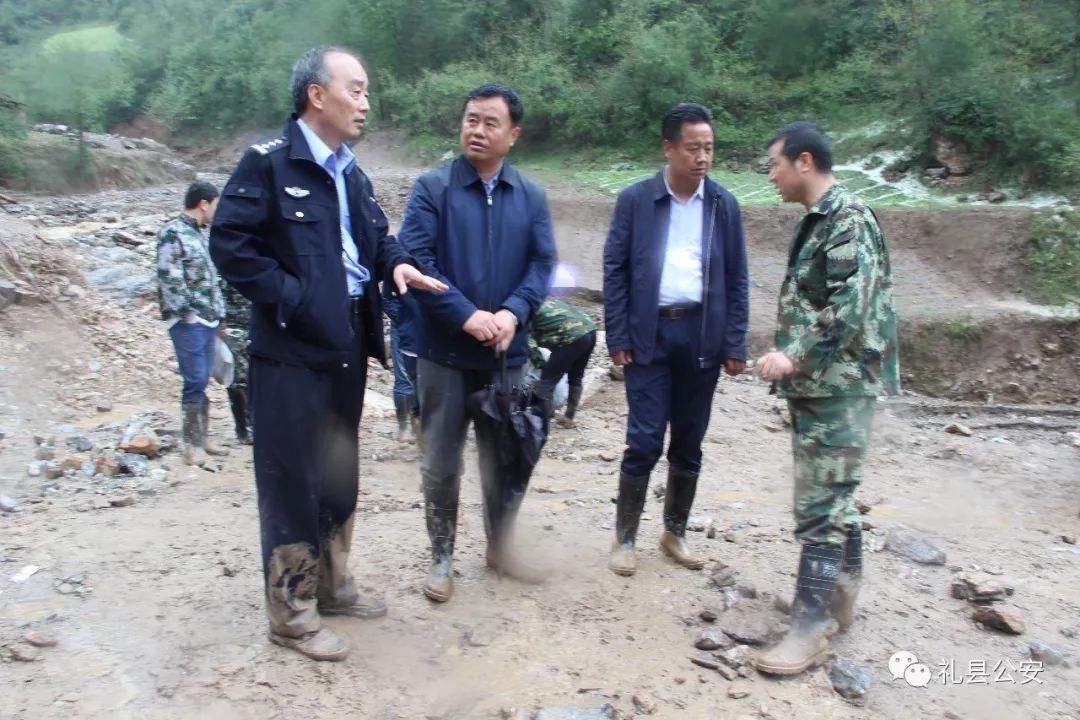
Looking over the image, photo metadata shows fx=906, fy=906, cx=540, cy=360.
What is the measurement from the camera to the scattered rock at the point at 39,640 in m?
3.31

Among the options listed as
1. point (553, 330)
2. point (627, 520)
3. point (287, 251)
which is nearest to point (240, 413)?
point (553, 330)

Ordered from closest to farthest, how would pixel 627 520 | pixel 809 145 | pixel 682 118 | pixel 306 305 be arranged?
1. pixel 306 305
2. pixel 809 145
3. pixel 682 118
4. pixel 627 520

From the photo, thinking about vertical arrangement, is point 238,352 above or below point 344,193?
below

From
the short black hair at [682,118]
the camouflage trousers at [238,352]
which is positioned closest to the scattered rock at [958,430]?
the short black hair at [682,118]

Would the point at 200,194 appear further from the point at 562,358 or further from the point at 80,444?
the point at 562,358

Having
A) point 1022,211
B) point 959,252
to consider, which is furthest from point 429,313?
point 1022,211

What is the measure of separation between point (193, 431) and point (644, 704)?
13.2 feet

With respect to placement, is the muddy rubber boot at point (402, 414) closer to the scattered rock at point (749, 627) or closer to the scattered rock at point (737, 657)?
the scattered rock at point (749, 627)

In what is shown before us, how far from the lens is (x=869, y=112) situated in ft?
60.5

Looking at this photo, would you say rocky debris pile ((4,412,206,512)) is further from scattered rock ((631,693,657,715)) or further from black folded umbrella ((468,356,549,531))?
scattered rock ((631,693,657,715))

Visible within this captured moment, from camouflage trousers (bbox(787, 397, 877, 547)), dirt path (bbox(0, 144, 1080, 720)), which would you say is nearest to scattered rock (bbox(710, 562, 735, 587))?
dirt path (bbox(0, 144, 1080, 720))

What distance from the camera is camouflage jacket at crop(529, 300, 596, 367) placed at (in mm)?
6055

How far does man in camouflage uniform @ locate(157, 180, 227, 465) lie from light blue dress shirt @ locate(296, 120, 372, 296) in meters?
2.99

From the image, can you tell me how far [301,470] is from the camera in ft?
10.4
